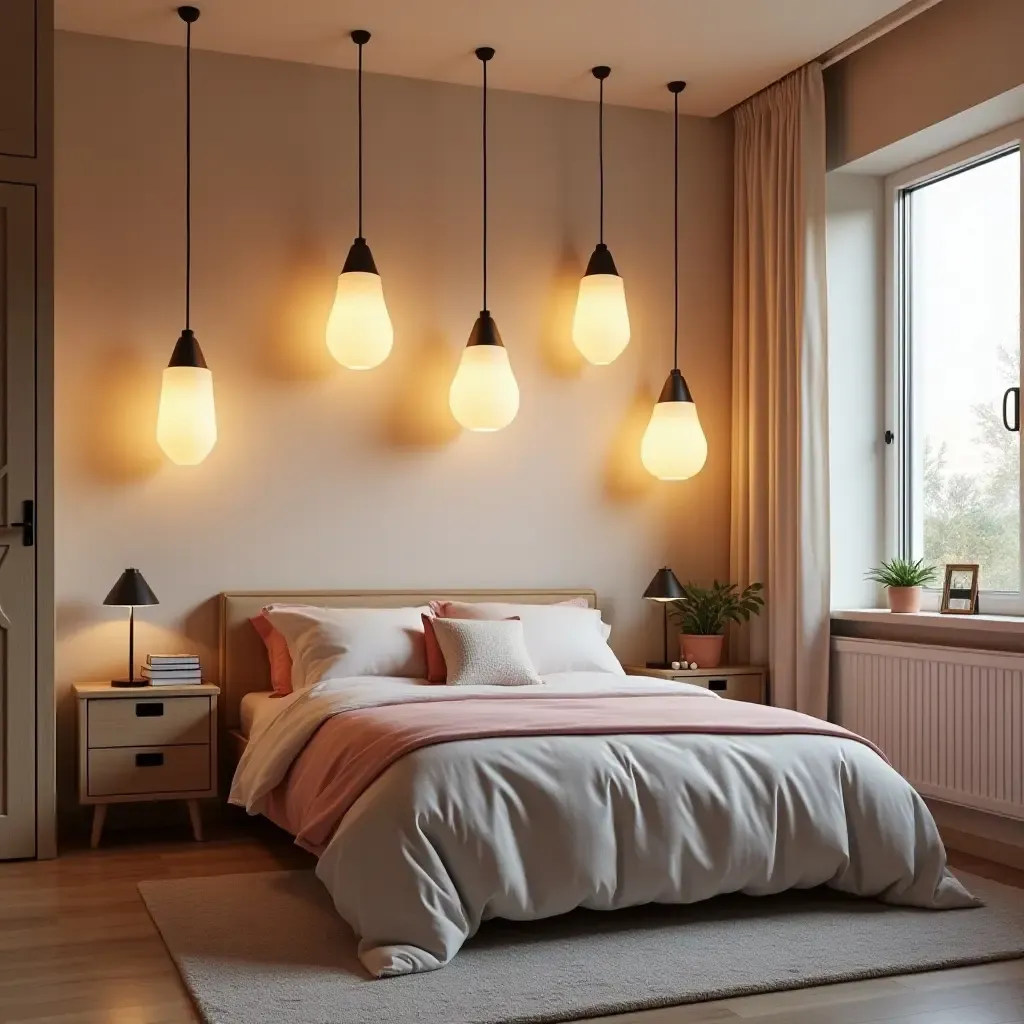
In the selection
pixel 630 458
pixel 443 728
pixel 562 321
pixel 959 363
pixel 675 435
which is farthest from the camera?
pixel 630 458

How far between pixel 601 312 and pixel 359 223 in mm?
1024

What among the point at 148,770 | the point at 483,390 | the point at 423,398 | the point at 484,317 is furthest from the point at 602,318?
the point at 148,770

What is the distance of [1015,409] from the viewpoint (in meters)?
4.65

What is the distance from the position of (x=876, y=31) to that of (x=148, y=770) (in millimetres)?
3703

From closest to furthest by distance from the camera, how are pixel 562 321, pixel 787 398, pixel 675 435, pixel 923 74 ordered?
pixel 923 74 < pixel 787 398 < pixel 675 435 < pixel 562 321

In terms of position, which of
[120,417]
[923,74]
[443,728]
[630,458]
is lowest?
[443,728]

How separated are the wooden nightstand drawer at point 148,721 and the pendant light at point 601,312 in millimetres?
2070

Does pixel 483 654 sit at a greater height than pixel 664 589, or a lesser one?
lesser

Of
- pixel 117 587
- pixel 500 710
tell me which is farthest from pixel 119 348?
pixel 500 710

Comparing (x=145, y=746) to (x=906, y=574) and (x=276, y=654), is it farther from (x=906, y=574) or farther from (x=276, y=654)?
(x=906, y=574)

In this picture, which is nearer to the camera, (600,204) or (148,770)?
(148,770)

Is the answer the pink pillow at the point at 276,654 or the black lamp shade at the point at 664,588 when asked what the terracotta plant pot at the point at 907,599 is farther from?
the pink pillow at the point at 276,654

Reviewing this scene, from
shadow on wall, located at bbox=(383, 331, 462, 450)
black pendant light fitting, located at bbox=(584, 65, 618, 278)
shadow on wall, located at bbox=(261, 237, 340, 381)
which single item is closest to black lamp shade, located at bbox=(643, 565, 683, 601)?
shadow on wall, located at bbox=(383, 331, 462, 450)

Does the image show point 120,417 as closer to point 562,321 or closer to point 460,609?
point 460,609
